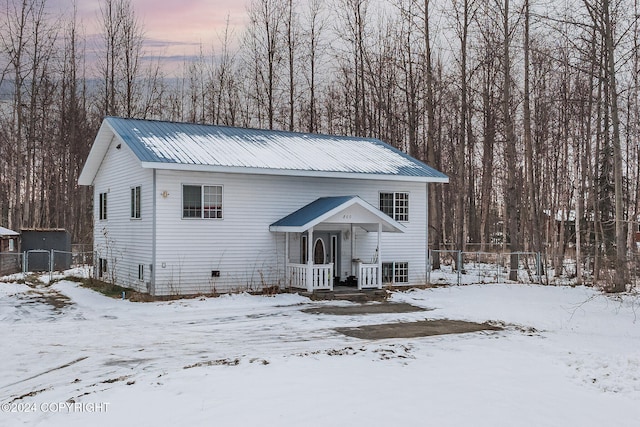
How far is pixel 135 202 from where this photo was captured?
64.4 ft

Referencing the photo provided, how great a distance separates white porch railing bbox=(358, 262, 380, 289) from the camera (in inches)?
784

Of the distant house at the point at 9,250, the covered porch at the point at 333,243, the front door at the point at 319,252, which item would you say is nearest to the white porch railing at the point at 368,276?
the covered porch at the point at 333,243

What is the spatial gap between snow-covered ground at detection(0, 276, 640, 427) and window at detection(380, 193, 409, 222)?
6.60 metres

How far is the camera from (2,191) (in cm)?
4581

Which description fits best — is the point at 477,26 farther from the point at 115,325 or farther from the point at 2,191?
the point at 2,191

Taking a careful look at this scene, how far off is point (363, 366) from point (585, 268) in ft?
75.6

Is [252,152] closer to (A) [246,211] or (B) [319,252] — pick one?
(A) [246,211]

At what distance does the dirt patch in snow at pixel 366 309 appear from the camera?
53.0ft

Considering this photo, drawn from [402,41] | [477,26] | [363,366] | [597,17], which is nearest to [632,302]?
[597,17]

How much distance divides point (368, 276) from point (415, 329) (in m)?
6.74

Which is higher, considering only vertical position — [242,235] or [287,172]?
[287,172]

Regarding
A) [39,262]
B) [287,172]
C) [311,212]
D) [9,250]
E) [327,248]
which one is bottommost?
[39,262]

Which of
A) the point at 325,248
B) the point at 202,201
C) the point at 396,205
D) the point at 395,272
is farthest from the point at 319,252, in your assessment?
the point at 202,201

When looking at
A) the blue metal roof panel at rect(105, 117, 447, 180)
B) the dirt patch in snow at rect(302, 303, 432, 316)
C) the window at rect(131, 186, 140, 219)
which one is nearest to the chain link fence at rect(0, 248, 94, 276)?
the window at rect(131, 186, 140, 219)
